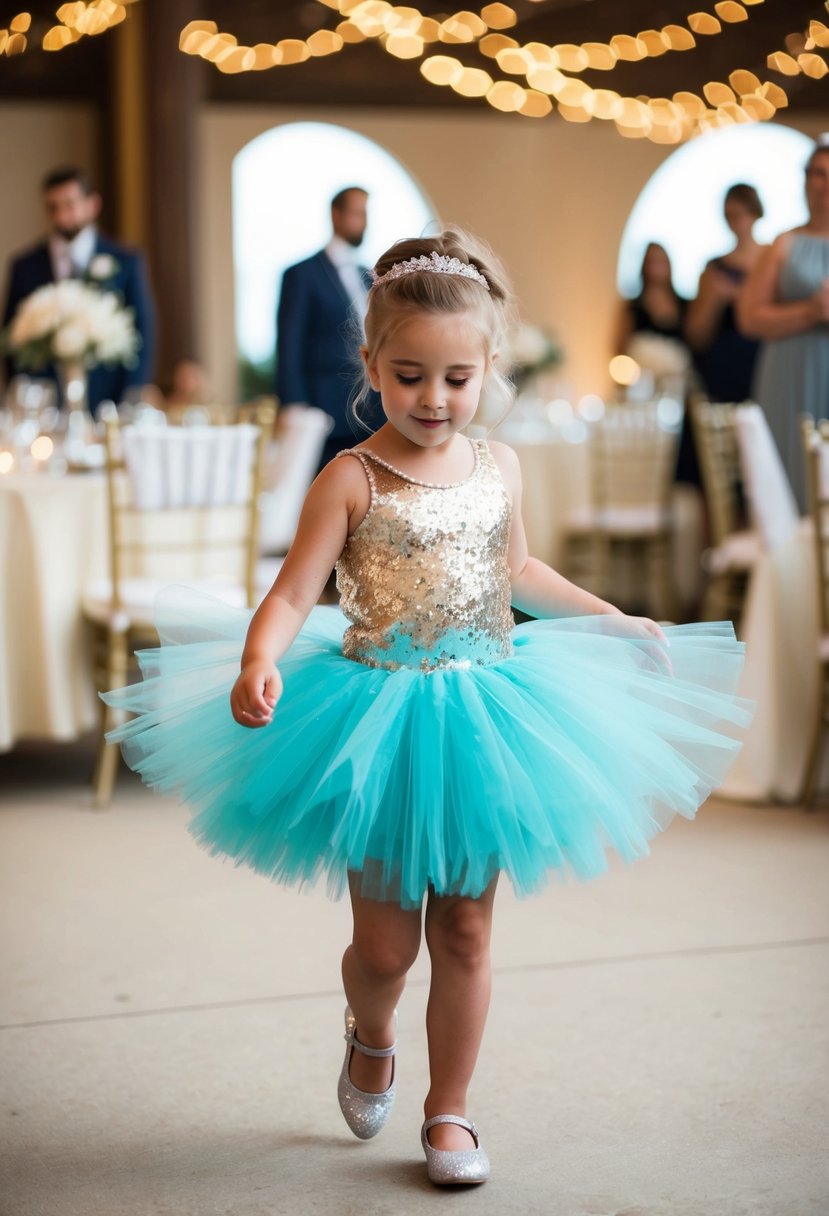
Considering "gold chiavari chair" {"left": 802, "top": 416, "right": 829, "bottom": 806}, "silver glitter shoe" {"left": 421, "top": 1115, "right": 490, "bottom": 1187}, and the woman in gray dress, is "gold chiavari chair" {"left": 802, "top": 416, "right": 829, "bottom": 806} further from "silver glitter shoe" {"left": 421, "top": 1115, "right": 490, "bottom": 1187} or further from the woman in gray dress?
"silver glitter shoe" {"left": 421, "top": 1115, "right": 490, "bottom": 1187}

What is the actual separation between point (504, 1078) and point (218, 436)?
7.50ft

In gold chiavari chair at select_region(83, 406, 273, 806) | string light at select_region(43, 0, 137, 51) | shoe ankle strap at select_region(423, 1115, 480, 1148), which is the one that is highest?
string light at select_region(43, 0, 137, 51)

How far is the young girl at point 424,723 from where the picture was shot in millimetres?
1672

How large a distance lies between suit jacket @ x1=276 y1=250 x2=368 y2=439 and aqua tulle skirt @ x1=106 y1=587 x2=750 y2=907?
3401 mm

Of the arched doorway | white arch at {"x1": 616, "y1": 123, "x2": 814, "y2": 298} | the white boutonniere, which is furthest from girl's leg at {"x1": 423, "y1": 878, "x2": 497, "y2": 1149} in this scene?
white arch at {"x1": 616, "y1": 123, "x2": 814, "y2": 298}

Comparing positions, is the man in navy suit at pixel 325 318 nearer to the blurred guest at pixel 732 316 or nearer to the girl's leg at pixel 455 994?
the blurred guest at pixel 732 316

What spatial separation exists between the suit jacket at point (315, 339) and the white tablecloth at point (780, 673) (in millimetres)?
1878

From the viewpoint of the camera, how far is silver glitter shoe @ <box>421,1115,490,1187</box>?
5.89 feet

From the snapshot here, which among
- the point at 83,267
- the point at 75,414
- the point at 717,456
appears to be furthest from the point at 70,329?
the point at 717,456

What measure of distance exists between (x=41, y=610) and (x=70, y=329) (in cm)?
114

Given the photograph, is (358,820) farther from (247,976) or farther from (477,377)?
(247,976)

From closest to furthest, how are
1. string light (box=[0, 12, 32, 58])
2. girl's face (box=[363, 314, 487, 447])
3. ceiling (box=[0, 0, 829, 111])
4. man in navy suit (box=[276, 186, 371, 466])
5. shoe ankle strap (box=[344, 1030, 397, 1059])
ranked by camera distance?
girl's face (box=[363, 314, 487, 447]) < shoe ankle strap (box=[344, 1030, 397, 1059]) < man in navy suit (box=[276, 186, 371, 466]) < string light (box=[0, 12, 32, 58]) < ceiling (box=[0, 0, 829, 111])

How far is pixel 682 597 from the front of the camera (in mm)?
7094

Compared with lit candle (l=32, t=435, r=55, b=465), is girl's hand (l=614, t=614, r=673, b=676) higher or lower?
lower
